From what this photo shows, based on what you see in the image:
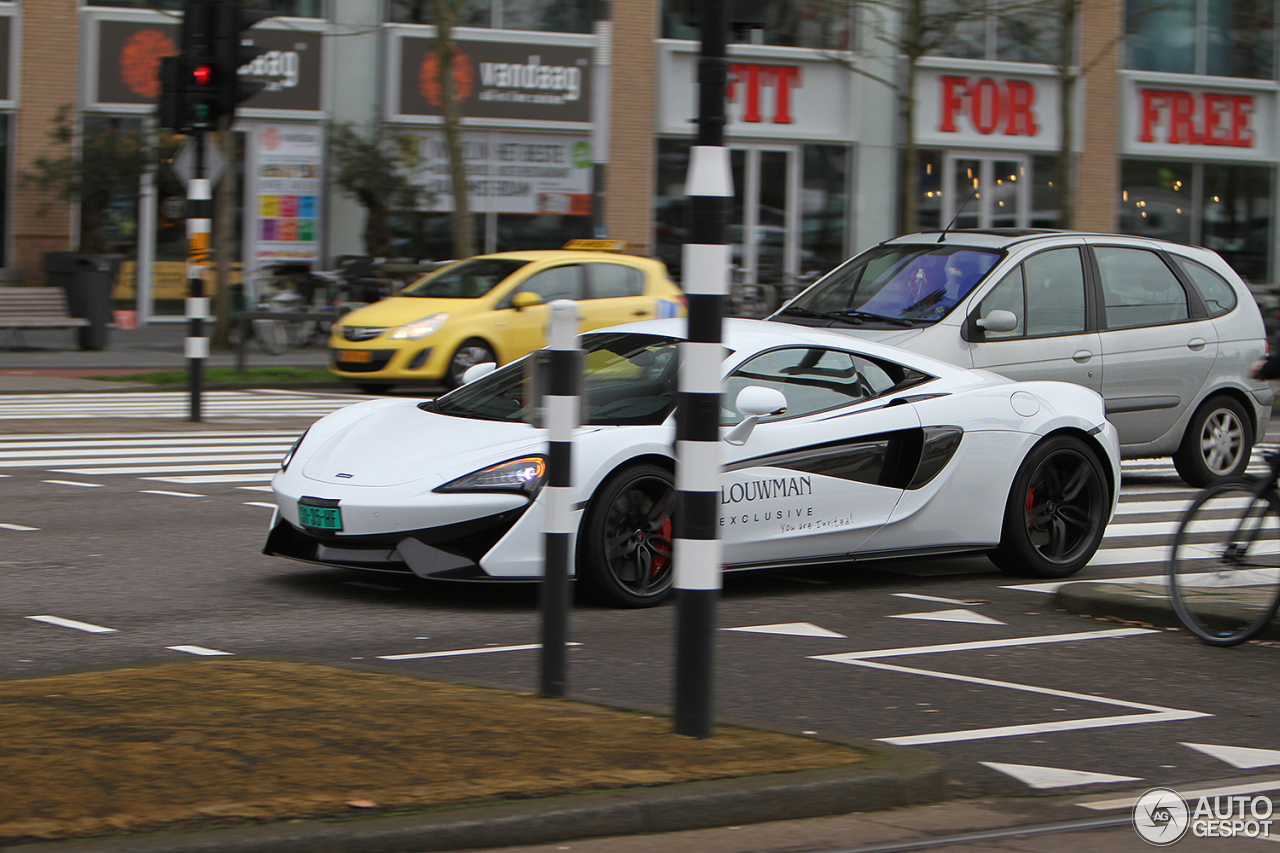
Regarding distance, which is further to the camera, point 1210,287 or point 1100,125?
point 1100,125

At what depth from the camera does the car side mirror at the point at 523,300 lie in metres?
18.9

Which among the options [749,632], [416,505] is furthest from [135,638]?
[749,632]

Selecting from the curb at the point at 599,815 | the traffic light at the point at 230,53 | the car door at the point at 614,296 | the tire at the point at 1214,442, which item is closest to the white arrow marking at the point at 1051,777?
the curb at the point at 599,815

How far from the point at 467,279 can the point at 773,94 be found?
1326 cm

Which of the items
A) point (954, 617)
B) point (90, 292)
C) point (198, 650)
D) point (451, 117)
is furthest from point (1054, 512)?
point (90, 292)

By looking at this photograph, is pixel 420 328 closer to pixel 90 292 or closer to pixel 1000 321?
pixel 90 292

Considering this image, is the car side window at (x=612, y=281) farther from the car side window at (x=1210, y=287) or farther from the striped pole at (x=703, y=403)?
the striped pole at (x=703, y=403)

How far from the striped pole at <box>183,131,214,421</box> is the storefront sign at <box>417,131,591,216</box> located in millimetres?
13144

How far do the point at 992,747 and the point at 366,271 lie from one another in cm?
2192

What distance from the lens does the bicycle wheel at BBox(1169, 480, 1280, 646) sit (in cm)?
703

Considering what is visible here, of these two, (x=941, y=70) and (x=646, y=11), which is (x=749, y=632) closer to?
(x=646, y=11)

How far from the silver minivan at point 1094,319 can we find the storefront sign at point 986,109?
20.2m

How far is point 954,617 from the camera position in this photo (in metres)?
7.76

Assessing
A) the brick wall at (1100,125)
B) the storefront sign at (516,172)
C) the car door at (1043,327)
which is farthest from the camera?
the brick wall at (1100,125)
